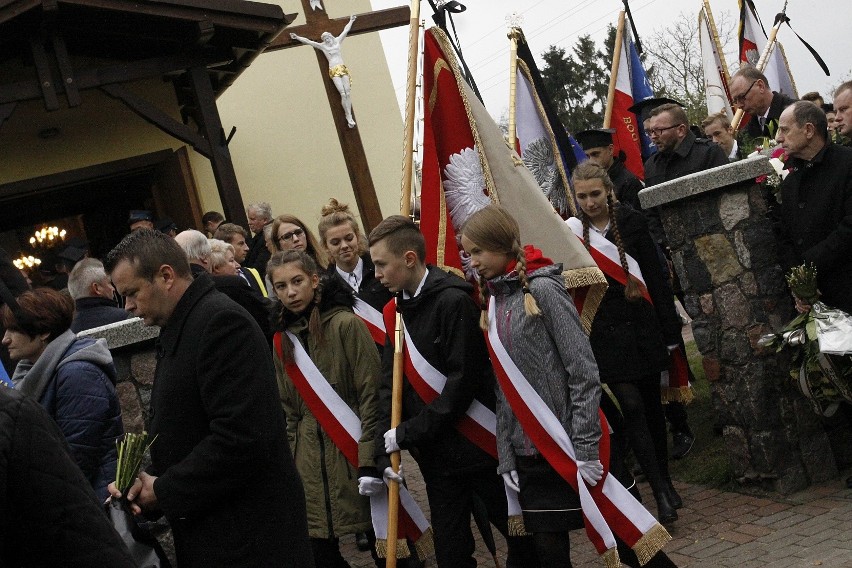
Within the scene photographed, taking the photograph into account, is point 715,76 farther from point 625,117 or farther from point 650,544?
Result: point 650,544

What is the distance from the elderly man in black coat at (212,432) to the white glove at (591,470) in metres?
1.19

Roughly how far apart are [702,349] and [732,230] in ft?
2.47

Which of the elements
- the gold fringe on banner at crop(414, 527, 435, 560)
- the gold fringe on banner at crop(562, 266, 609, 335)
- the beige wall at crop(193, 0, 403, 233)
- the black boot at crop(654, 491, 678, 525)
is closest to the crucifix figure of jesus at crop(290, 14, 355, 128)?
the beige wall at crop(193, 0, 403, 233)

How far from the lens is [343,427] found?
17.6 ft

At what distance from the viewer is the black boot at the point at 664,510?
589 cm

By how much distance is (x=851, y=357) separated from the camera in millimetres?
5809

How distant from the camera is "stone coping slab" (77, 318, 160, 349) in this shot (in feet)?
20.1

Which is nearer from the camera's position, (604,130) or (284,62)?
(604,130)

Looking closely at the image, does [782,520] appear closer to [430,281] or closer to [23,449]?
[430,281]

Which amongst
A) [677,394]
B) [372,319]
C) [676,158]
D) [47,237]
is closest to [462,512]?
[372,319]

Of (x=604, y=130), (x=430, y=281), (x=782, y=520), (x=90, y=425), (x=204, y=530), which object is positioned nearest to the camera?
(x=204, y=530)

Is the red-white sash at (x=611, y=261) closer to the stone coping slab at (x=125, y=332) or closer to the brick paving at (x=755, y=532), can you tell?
the brick paving at (x=755, y=532)

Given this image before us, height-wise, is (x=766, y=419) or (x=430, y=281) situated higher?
(x=430, y=281)

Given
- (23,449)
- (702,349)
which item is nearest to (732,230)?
(702,349)
